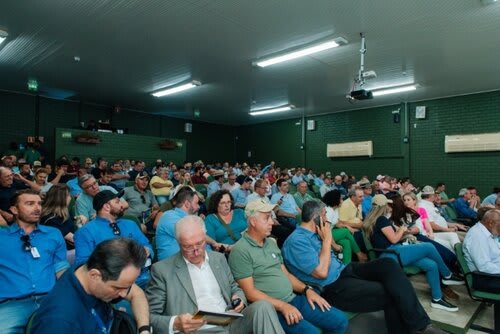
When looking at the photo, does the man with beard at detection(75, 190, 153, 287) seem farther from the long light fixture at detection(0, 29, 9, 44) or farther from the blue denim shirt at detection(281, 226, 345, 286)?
the long light fixture at detection(0, 29, 9, 44)

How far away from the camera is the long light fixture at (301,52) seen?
5.64m

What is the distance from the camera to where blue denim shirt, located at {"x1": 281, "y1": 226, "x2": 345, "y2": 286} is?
2.44 m

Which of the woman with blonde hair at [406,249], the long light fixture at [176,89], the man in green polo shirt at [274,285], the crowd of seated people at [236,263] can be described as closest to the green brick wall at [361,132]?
the long light fixture at [176,89]

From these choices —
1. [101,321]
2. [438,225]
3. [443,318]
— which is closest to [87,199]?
[101,321]

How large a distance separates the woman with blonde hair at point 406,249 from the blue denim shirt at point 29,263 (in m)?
2.88

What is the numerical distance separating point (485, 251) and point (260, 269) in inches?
83.7

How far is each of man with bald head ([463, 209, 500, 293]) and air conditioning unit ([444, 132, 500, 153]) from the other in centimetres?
768


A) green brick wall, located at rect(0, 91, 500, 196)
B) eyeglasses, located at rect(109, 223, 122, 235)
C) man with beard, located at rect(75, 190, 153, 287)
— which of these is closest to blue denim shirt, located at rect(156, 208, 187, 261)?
man with beard, located at rect(75, 190, 153, 287)

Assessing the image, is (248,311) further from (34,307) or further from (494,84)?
(494,84)

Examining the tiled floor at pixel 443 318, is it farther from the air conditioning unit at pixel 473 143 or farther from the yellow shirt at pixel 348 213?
the air conditioning unit at pixel 473 143

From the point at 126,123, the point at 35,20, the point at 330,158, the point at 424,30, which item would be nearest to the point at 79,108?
the point at 126,123

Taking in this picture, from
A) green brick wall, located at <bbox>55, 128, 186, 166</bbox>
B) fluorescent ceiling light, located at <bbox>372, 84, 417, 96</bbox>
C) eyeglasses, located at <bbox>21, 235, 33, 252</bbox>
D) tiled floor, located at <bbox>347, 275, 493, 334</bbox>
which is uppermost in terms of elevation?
fluorescent ceiling light, located at <bbox>372, 84, 417, 96</bbox>

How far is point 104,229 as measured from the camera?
2473 mm

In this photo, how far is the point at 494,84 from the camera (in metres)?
8.66
